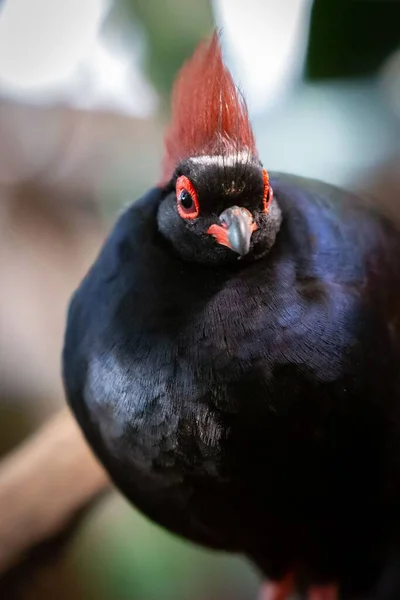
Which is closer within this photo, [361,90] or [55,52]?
[361,90]

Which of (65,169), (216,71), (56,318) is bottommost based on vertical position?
(56,318)

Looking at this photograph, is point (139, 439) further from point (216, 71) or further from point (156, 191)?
point (216, 71)

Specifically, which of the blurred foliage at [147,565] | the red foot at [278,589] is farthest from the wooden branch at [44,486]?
the red foot at [278,589]

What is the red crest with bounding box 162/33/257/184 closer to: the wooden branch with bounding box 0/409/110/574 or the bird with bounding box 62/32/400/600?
the bird with bounding box 62/32/400/600

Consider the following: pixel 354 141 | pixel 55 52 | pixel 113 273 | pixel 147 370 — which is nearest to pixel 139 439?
pixel 147 370

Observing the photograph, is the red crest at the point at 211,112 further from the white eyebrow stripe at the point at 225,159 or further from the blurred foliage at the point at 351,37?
the blurred foliage at the point at 351,37

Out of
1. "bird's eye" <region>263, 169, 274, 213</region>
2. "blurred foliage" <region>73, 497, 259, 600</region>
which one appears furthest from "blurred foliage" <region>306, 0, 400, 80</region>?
"blurred foliage" <region>73, 497, 259, 600</region>

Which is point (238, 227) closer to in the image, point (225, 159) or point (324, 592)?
point (225, 159)
